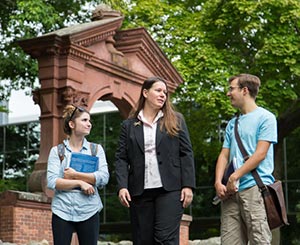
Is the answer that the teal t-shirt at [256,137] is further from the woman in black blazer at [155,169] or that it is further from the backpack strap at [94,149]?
the backpack strap at [94,149]

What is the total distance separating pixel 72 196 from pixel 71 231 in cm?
32

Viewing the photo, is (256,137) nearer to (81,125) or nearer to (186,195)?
(186,195)

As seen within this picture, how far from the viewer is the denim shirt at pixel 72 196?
7383 millimetres

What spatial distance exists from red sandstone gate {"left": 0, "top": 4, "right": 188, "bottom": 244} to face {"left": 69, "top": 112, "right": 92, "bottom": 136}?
767 cm

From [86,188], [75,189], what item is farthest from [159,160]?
[75,189]

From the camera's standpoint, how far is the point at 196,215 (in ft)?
118

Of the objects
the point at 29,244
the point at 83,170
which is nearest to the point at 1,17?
the point at 29,244

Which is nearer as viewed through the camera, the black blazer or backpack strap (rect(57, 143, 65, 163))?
the black blazer

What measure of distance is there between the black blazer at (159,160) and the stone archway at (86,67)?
8.67 m

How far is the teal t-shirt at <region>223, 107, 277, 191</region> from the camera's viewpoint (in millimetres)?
7281

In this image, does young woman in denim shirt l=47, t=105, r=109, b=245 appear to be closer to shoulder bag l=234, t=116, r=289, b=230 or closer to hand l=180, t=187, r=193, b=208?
hand l=180, t=187, r=193, b=208

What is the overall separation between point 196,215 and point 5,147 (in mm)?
11729

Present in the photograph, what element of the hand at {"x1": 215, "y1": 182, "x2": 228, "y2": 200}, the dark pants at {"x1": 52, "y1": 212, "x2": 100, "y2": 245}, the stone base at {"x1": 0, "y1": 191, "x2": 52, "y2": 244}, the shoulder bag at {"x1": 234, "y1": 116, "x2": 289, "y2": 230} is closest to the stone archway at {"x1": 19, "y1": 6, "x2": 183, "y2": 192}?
the stone base at {"x1": 0, "y1": 191, "x2": 52, "y2": 244}

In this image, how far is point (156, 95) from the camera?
730cm
